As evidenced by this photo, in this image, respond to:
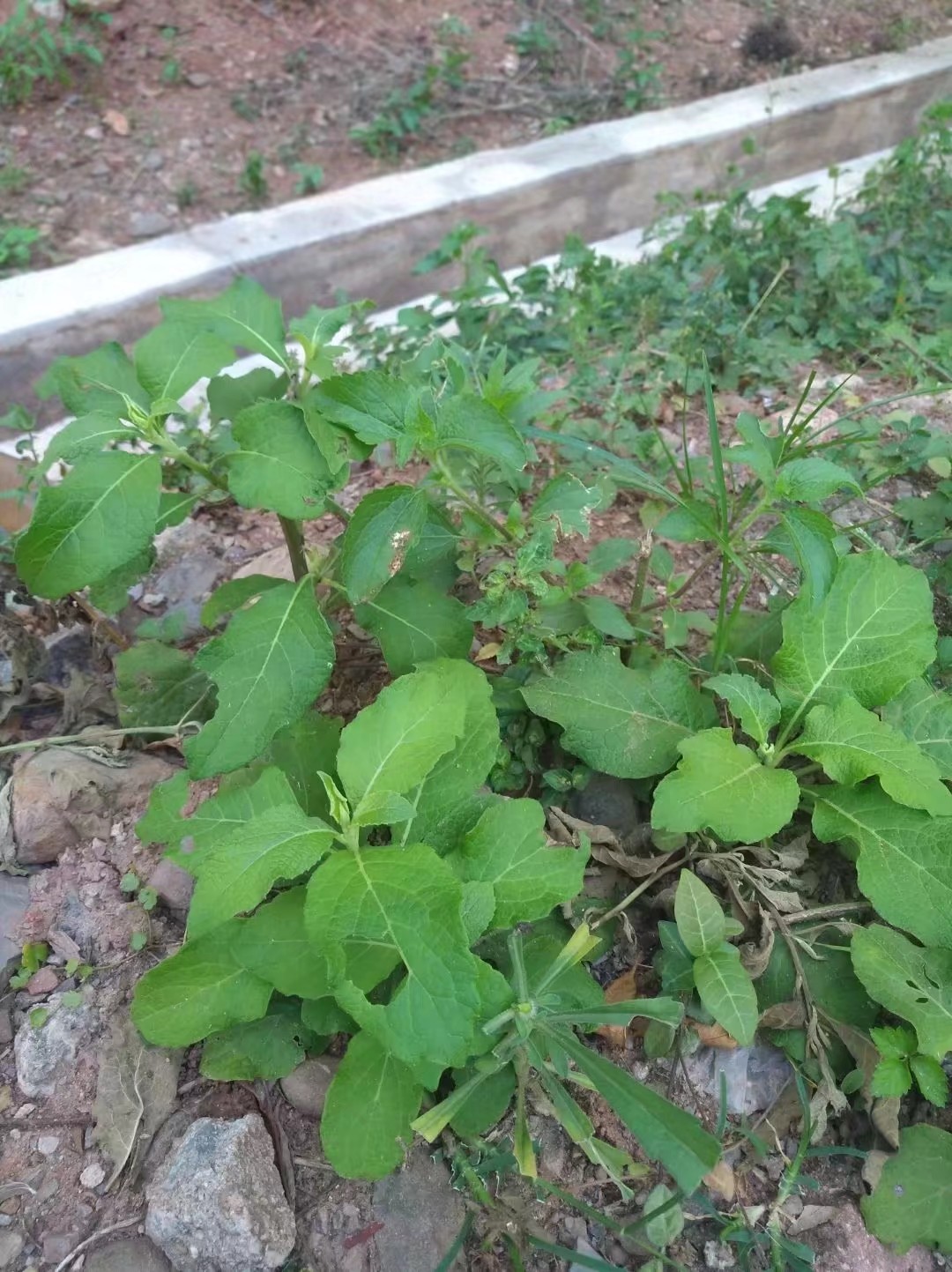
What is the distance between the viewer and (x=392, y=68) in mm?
5973

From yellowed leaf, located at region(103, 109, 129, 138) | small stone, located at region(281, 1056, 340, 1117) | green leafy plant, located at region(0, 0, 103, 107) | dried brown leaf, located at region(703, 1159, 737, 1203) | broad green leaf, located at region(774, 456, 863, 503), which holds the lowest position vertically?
dried brown leaf, located at region(703, 1159, 737, 1203)

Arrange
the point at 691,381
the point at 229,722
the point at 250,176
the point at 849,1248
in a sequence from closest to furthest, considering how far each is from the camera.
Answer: the point at 849,1248
the point at 229,722
the point at 691,381
the point at 250,176

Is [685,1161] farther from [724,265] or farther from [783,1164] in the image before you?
[724,265]

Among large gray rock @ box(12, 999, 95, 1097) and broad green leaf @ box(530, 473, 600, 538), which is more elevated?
broad green leaf @ box(530, 473, 600, 538)

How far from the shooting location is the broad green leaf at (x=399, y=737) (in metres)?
1.56

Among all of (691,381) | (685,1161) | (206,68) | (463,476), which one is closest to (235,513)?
(463,476)

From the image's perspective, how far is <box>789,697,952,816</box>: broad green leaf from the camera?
166 centimetres

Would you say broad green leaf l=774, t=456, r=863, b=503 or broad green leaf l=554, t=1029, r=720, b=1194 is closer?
broad green leaf l=554, t=1029, r=720, b=1194

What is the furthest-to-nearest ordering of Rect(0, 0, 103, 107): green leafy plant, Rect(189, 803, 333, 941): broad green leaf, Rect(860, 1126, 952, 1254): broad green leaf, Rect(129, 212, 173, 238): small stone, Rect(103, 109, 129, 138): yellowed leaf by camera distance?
Rect(103, 109, 129, 138): yellowed leaf < Rect(0, 0, 103, 107): green leafy plant < Rect(129, 212, 173, 238): small stone < Rect(860, 1126, 952, 1254): broad green leaf < Rect(189, 803, 333, 941): broad green leaf

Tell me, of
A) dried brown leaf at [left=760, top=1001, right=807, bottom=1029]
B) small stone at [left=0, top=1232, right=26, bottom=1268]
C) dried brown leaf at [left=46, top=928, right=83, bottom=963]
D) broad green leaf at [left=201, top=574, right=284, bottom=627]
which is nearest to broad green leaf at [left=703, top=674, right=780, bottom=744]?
dried brown leaf at [left=760, top=1001, right=807, bottom=1029]

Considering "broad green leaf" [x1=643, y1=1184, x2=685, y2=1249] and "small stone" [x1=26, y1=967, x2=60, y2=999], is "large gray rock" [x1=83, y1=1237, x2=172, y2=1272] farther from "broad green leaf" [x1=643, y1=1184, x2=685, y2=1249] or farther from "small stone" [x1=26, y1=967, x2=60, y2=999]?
"broad green leaf" [x1=643, y1=1184, x2=685, y2=1249]

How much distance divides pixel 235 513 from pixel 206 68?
14.4 ft

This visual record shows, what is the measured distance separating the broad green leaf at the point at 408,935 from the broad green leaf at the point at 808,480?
3.24 feet

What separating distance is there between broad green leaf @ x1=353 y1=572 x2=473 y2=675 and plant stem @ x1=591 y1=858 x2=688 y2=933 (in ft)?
1.93
